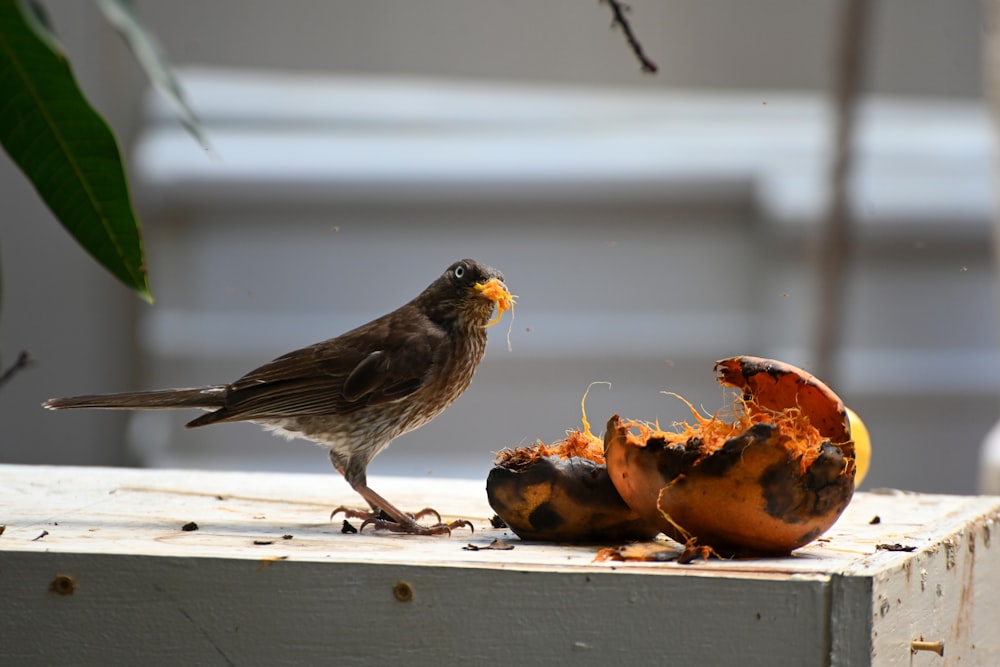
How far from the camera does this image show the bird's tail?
2053mm

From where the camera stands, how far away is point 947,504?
2180mm

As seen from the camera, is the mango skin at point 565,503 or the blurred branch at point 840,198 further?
the blurred branch at point 840,198

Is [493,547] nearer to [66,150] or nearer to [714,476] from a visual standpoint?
[714,476]

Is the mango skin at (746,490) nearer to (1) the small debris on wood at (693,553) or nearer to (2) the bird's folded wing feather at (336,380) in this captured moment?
(1) the small debris on wood at (693,553)

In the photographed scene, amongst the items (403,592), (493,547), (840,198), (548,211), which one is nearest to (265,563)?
(403,592)

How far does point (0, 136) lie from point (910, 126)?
161 inches

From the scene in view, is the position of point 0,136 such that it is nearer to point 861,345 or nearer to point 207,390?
point 207,390

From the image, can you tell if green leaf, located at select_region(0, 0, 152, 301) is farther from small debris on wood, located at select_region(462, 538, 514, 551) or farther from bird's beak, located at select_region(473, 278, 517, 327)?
bird's beak, located at select_region(473, 278, 517, 327)

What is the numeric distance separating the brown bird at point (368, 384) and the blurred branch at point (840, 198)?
8.67 ft

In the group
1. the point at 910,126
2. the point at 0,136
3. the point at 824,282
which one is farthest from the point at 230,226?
the point at 0,136

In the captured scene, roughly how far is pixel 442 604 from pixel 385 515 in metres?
0.57

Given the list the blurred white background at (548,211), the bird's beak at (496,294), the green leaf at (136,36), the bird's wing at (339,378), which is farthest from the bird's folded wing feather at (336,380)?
the blurred white background at (548,211)

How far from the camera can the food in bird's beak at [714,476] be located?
1.47m

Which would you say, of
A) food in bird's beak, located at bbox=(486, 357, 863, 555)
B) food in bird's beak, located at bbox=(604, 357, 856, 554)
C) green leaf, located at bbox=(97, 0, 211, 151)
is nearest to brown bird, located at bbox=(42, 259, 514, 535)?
food in bird's beak, located at bbox=(486, 357, 863, 555)
